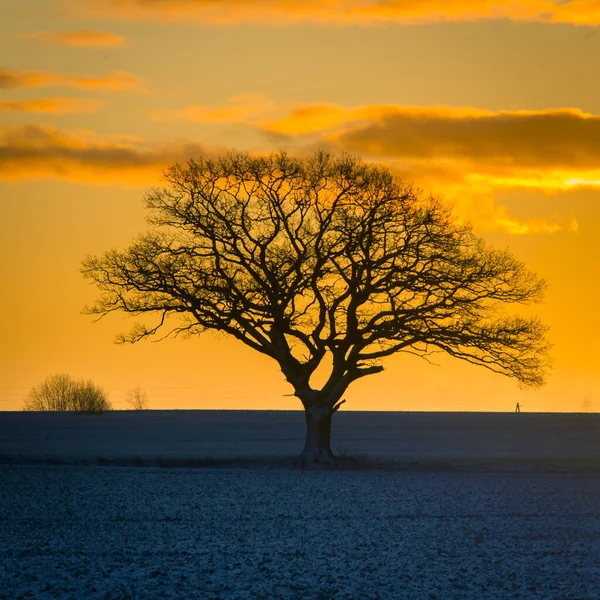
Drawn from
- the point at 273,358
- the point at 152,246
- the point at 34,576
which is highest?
the point at 152,246

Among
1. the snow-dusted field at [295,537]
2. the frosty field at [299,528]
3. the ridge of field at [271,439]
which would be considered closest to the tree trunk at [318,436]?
the frosty field at [299,528]

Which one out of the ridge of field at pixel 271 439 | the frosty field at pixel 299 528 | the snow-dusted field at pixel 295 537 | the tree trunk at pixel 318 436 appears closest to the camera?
the snow-dusted field at pixel 295 537

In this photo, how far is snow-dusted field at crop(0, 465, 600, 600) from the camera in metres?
20.6

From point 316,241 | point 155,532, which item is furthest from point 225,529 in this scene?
point 316,241

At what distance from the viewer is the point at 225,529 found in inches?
1126

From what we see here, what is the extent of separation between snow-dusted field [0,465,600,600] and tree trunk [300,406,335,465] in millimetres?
4163

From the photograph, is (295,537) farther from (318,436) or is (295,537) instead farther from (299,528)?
(318,436)

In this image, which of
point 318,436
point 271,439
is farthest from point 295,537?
point 271,439

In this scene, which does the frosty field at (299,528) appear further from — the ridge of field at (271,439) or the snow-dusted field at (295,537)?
the ridge of field at (271,439)

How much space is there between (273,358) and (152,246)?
6.67 m

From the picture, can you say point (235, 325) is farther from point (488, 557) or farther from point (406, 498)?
point (488, 557)

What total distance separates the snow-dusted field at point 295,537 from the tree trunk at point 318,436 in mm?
4163

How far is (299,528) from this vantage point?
29.0 m

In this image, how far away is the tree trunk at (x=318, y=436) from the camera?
47969 mm
